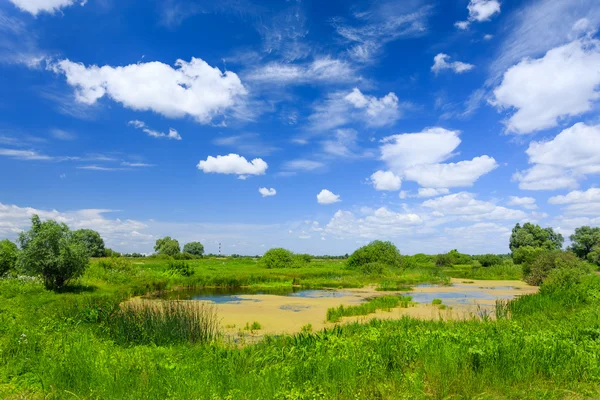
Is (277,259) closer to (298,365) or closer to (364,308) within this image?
(364,308)

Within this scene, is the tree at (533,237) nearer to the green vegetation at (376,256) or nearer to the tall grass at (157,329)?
the green vegetation at (376,256)

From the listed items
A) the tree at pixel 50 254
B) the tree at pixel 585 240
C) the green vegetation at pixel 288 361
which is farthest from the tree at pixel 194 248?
the green vegetation at pixel 288 361

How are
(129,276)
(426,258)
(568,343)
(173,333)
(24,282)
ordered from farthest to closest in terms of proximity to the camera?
1. (426,258)
2. (129,276)
3. (24,282)
4. (173,333)
5. (568,343)

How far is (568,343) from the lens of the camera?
7250 millimetres

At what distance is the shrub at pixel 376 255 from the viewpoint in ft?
170

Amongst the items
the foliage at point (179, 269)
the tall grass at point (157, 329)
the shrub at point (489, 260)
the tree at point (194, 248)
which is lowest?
the tall grass at point (157, 329)

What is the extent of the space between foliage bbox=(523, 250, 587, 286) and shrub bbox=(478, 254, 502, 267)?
32.9m

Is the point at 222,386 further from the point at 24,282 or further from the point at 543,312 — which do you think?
the point at 24,282

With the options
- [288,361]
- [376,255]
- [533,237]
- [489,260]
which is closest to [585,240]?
[533,237]

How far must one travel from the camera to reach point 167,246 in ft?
335

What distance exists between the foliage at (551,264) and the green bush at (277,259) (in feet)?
103

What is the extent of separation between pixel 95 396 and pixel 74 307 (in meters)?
7.67

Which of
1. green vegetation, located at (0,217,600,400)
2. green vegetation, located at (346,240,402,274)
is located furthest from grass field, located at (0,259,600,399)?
green vegetation, located at (346,240,402,274)

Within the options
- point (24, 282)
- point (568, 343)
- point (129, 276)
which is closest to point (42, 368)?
point (568, 343)
